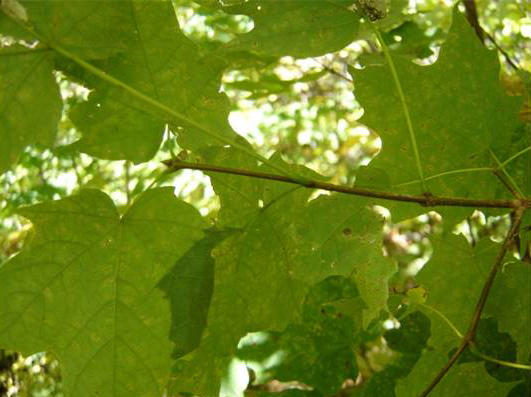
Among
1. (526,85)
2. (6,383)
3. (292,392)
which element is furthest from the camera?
(6,383)

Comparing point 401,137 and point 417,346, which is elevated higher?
point 401,137

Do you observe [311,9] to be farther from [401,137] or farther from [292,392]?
[292,392]

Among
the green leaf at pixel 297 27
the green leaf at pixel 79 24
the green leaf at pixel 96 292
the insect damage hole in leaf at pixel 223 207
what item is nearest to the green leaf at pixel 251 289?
the insect damage hole in leaf at pixel 223 207

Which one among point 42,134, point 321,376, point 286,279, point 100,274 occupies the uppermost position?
point 42,134

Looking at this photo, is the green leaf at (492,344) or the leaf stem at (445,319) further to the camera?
the green leaf at (492,344)

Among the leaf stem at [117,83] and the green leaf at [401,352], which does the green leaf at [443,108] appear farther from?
the green leaf at [401,352]

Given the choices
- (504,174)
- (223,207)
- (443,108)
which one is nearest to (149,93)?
(223,207)

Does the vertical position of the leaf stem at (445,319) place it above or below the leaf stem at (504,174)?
below

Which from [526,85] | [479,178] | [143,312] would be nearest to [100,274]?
[143,312]
